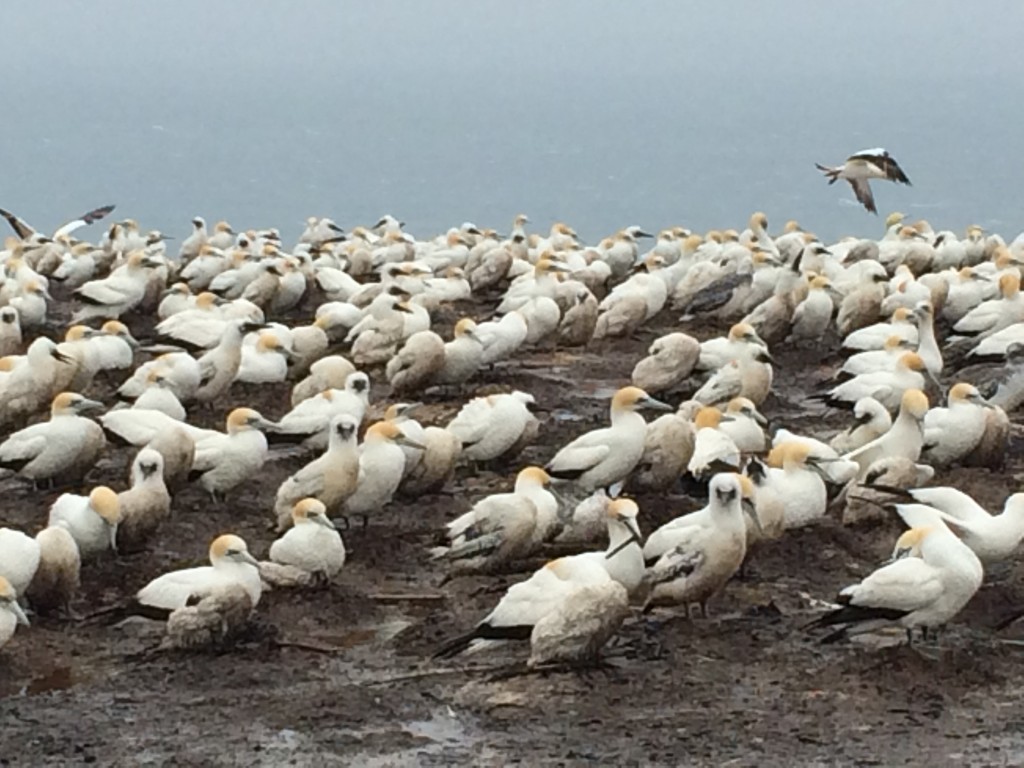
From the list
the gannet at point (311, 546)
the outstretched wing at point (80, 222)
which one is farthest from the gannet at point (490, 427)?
the outstretched wing at point (80, 222)

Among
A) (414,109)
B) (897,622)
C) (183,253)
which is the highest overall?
(897,622)

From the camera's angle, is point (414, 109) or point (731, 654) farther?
point (414, 109)

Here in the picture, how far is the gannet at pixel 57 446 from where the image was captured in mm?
12875

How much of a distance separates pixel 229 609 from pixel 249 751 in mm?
1436

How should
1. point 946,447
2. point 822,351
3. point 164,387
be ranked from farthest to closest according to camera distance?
point 822,351 → point 164,387 → point 946,447

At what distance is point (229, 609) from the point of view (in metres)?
9.76

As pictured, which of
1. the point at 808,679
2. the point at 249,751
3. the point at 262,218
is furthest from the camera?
the point at 262,218

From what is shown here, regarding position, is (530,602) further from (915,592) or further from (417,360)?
(417,360)

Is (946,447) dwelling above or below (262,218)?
above

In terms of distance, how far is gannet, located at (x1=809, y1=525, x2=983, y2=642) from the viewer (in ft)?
30.3

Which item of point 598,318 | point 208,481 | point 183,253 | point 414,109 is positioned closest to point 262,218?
point 183,253

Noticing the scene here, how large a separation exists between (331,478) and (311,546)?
→ 1.17 metres

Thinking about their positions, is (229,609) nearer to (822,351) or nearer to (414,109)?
(822,351)

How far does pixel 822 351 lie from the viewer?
60.6 ft
